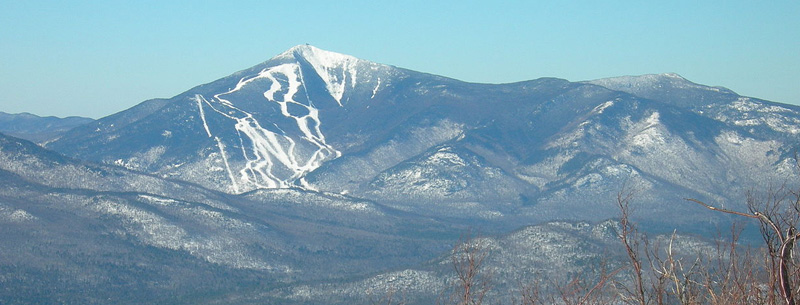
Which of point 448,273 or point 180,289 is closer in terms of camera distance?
point 448,273

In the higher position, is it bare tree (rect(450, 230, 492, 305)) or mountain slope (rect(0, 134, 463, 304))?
bare tree (rect(450, 230, 492, 305))

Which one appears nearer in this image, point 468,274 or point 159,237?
point 468,274

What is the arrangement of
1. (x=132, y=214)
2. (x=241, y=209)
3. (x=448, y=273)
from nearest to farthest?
1. (x=448, y=273)
2. (x=132, y=214)
3. (x=241, y=209)

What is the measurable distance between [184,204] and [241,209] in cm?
1517

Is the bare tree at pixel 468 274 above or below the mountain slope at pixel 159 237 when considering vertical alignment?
above

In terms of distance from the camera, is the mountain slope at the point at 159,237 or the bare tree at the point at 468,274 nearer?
the bare tree at the point at 468,274

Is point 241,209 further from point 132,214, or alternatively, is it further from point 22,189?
point 22,189

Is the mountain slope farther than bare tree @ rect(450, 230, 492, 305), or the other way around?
the mountain slope

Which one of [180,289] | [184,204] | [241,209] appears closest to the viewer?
[180,289]

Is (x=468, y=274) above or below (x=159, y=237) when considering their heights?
above

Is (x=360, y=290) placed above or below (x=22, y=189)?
below

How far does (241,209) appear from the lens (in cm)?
17550

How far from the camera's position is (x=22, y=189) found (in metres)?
154

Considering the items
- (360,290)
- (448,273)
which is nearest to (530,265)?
(448,273)
